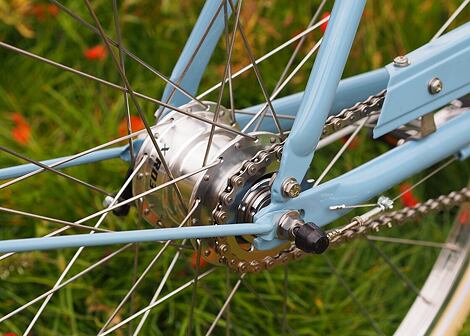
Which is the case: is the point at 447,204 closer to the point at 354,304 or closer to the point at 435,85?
the point at 435,85

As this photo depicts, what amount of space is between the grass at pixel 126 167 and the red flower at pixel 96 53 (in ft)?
0.10

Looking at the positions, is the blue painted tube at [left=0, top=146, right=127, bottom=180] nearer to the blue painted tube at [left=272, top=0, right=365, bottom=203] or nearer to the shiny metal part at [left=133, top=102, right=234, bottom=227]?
the shiny metal part at [left=133, top=102, right=234, bottom=227]

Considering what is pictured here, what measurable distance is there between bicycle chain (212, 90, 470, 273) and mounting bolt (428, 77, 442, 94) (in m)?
0.09

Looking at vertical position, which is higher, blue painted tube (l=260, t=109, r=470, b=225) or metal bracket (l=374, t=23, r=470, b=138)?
metal bracket (l=374, t=23, r=470, b=138)

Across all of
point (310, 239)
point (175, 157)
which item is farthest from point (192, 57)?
point (310, 239)

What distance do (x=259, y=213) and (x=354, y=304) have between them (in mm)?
1001

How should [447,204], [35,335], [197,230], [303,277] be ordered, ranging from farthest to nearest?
[303,277]
[35,335]
[447,204]
[197,230]

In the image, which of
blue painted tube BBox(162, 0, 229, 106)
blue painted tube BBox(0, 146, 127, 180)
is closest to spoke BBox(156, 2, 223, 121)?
blue painted tube BBox(162, 0, 229, 106)

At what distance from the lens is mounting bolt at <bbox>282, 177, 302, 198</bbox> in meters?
1.66

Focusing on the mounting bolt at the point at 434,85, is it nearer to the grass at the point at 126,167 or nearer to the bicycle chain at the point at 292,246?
the bicycle chain at the point at 292,246

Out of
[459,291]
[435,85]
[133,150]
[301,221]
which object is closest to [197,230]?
[301,221]

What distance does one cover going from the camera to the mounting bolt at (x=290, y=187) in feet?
5.43

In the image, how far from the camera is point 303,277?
2.56 m

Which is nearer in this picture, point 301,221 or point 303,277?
point 301,221
